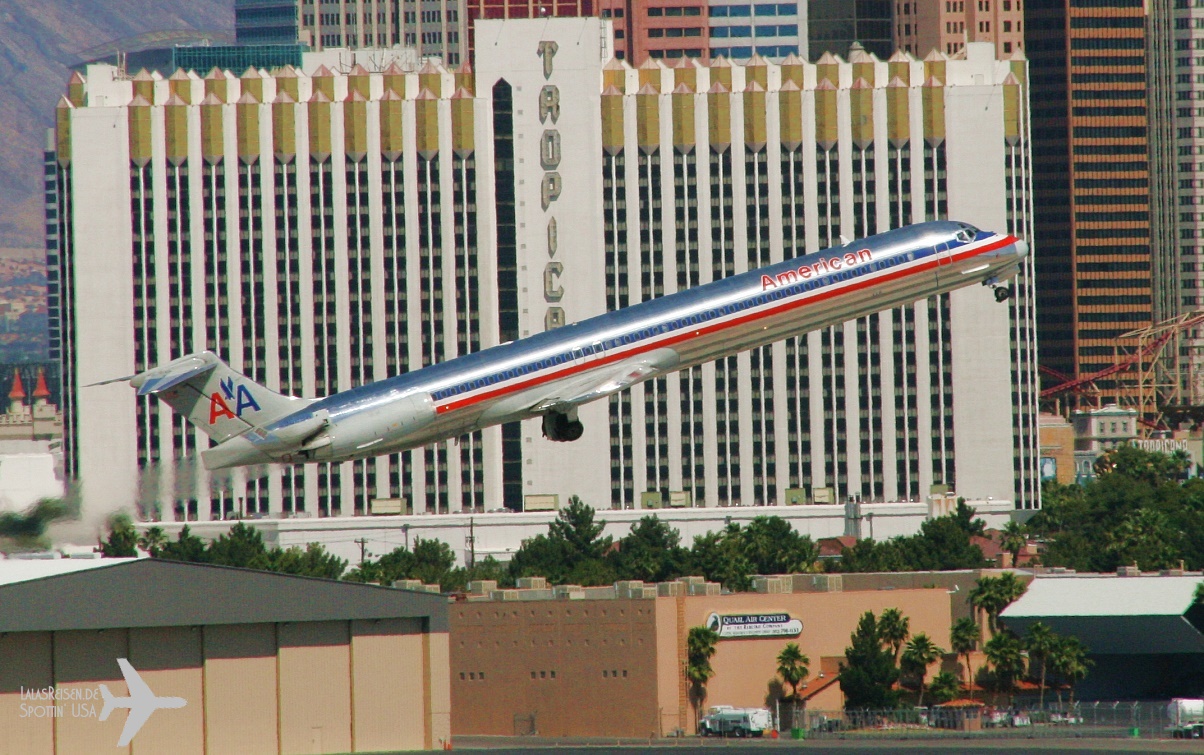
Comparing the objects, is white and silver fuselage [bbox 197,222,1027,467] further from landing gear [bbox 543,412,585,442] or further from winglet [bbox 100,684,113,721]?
winglet [bbox 100,684,113,721]

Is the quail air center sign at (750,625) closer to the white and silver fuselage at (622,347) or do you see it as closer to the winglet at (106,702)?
the winglet at (106,702)

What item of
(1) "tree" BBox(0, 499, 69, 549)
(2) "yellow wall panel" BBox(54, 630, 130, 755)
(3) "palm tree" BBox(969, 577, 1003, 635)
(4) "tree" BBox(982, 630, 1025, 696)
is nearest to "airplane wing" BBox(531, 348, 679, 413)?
(1) "tree" BBox(0, 499, 69, 549)

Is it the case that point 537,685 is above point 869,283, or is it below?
below

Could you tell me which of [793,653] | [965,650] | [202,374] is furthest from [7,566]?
[965,650]

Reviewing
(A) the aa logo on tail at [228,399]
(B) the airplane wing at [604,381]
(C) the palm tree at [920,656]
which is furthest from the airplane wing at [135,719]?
(C) the palm tree at [920,656]

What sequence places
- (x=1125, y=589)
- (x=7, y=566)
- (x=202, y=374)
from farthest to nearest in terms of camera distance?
(x=1125, y=589) < (x=7, y=566) < (x=202, y=374)

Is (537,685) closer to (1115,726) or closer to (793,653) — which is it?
(793,653)

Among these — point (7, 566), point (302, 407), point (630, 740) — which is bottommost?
point (630, 740)

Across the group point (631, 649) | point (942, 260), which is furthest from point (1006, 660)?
point (942, 260)
